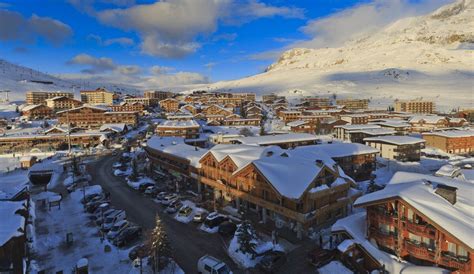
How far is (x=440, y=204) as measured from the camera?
18703 millimetres

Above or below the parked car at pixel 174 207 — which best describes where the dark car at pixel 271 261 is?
below

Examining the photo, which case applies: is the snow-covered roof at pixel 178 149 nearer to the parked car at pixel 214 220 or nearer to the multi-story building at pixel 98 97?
the parked car at pixel 214 220

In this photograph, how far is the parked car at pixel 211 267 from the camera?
19.5 meters

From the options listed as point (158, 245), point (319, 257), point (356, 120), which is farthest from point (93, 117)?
point (319, 257)

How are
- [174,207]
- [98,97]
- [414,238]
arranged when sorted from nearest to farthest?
1. [414,238]
2. [174,207]
3. [98,97]

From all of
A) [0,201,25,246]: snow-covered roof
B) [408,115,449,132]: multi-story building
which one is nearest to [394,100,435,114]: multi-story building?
[408,115,449,132]: multi-story building

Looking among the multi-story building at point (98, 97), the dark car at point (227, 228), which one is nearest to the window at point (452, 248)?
the dark car at point (227, 228)

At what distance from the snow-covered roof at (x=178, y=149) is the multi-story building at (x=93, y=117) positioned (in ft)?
171

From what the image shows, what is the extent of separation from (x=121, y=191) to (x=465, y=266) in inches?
1350

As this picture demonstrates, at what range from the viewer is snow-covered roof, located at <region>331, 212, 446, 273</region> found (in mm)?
18789

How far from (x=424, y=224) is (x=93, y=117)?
317ft

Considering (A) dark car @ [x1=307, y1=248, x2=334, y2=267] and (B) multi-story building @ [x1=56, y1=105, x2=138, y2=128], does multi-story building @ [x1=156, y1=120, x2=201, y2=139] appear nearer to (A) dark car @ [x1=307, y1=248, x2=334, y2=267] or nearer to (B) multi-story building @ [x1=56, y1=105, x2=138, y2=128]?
(B) multi-story building @ [x1=56, y1=105, x2=138, y2=128]

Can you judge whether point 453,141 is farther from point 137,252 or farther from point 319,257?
point 137,252

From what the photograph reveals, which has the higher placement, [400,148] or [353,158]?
[353,158]
